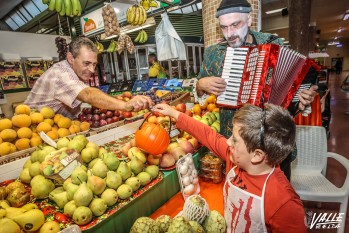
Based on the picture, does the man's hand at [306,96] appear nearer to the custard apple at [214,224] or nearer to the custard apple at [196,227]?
the custard apple at [214,224]

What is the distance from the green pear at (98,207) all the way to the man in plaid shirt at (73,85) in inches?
41.8

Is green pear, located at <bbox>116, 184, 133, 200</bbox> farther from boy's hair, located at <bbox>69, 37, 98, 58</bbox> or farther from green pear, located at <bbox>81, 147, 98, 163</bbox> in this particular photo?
boy's hair, located at <bbox>69, 37, 98, 58</bbox>

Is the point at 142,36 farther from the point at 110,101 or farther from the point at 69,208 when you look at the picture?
the point at 69,208

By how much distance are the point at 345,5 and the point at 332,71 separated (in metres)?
31.4

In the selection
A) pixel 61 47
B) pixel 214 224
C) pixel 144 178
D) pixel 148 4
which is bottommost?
pixel 214 224

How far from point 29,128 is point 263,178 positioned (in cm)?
220

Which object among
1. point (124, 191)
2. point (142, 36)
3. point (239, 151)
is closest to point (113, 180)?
point (124, 191)

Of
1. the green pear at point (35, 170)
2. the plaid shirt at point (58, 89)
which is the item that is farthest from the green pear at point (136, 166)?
the plaid shirt at point (58, 89)

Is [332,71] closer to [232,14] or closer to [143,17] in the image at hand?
[143,17]

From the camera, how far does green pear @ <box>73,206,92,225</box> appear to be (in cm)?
124

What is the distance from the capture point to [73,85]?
8.36 ft

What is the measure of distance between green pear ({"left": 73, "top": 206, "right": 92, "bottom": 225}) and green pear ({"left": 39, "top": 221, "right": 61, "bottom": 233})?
0.10m

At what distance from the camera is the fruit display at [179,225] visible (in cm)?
122

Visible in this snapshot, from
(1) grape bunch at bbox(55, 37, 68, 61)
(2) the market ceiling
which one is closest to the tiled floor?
(1) grape bunch at bbox(55, 37, 68, 61)
